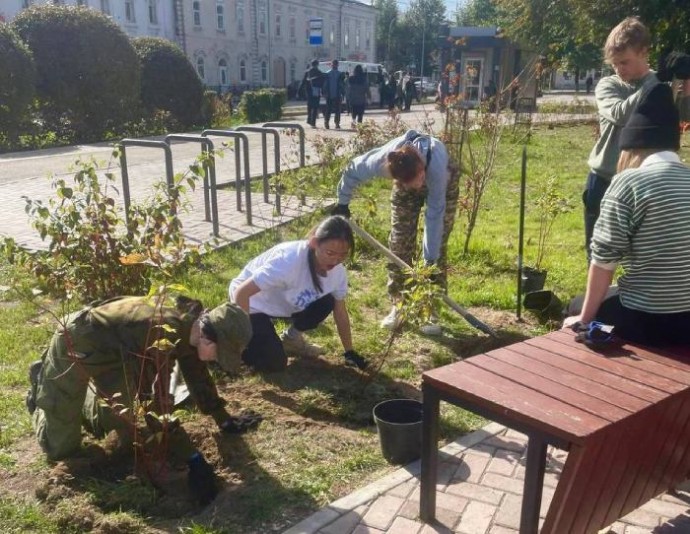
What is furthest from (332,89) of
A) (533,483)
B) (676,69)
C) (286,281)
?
(533,483)

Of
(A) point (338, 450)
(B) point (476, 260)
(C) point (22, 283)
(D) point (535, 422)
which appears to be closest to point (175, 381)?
(A) point (338, 450)

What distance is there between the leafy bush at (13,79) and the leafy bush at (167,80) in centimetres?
361

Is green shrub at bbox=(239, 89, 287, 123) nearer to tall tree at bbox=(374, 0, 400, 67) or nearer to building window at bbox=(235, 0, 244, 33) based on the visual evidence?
building window at bbox=(235, 0, 244, 33)

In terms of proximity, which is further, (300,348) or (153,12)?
(153,12)

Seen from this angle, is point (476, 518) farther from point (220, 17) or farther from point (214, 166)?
point (220, 17)

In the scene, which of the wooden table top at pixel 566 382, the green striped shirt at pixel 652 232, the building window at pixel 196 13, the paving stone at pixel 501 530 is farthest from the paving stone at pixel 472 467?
the building window at pixel 196 13

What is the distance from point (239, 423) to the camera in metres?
3.32

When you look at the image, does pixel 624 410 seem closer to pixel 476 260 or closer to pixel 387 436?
pixel 387 436

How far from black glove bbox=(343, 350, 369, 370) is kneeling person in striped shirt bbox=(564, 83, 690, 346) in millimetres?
1493

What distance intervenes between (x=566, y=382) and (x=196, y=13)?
45827 mm

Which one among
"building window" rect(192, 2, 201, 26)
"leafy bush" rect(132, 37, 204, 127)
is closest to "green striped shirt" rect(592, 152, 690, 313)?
"leafy bush" rect(132, 37, 204, 127)

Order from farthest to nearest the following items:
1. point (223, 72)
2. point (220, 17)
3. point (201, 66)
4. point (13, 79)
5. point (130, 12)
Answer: point (223, 72) < point (220, 17) < point (201, 66) < point (130, 12) < point (13, 79)

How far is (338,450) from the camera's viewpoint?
324cm

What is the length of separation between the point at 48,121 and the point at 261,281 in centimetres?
1335
